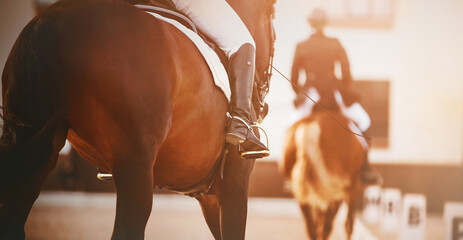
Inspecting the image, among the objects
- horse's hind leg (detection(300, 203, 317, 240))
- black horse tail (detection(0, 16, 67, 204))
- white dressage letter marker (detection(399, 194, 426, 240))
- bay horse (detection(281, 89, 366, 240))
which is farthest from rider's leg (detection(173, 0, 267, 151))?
white dressage letter marker (detection(399, 194, 426, 240))

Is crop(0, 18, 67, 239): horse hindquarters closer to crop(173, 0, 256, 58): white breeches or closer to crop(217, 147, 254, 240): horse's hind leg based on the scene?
crop(173, 0, 256, 58): white breeches

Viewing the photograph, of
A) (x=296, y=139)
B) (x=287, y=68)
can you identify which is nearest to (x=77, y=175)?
(x=287, y=68)

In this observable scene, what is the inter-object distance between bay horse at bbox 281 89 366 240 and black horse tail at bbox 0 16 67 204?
2992 millimetres

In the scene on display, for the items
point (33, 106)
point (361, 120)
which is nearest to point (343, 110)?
point (361, 120)

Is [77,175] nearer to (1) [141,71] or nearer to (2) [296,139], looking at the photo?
(2) [296,139]

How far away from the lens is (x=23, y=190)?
172 cm

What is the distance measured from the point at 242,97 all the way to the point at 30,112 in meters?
0.95

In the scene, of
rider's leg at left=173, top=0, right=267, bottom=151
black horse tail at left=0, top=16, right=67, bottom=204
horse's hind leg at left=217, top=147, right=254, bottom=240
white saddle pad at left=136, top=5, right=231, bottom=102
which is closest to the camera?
black horse tail at left=0, top=16, right=67, bottom=204

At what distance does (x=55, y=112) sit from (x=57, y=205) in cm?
624

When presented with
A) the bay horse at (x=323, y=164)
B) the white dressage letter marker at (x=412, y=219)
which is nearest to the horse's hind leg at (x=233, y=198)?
the bay horse at (x=323, y=164)

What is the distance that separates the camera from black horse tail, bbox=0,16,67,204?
5.48 feet

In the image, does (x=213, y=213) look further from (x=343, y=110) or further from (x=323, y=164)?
(x=343, y=110)

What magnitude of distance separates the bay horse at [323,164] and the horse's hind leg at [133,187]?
2.77 metres

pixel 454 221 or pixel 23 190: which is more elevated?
pixel 23 190
